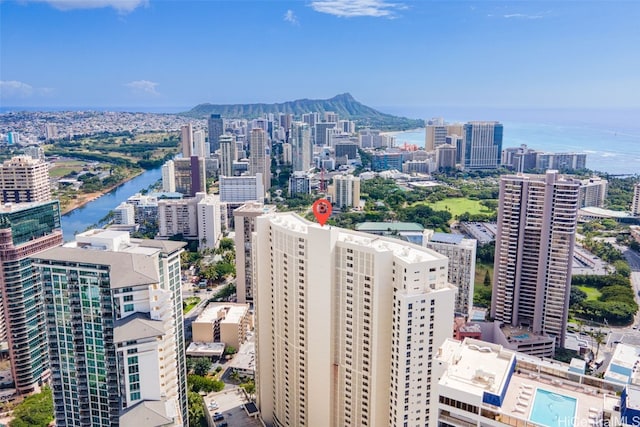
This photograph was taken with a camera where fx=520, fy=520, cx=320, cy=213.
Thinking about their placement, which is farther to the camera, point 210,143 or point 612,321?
point 210,143

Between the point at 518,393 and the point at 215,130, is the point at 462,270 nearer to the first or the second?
the point at 518,393

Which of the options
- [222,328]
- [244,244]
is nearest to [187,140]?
[244,244]

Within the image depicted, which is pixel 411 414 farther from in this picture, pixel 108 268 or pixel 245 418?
pixel 108 268

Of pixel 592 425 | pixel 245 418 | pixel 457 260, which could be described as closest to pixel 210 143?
pixel 457 260

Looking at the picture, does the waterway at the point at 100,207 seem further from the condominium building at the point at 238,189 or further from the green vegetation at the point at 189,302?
the green vegetation at the point at 189,302

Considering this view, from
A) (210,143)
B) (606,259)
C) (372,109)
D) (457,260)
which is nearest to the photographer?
(457,260)

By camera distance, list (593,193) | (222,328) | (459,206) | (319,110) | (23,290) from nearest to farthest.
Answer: (23,290) < (222,328) < (593,193) < (459,206) < (319,110)
